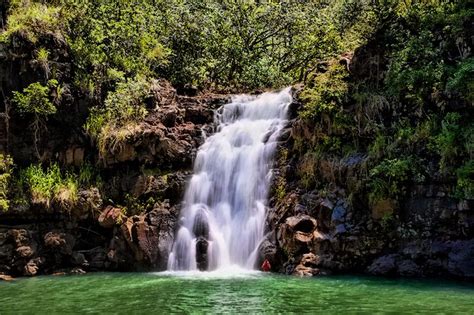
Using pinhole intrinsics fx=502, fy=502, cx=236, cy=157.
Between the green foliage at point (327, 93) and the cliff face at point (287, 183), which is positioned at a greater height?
the green foliage at point (327, 93)

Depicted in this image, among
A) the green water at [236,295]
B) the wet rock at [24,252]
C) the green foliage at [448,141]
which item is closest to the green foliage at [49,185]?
the wet rock at [24,252]

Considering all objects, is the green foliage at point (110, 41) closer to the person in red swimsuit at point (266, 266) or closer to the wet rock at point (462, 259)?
the person in red swimsuit at point (266, 266)

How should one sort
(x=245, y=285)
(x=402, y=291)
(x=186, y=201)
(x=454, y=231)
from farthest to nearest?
(x=186, y=201)
(x=454, y=231)
(x=245, y=285)
(x=402, y=291)

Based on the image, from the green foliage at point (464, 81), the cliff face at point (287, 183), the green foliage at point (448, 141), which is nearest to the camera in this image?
the green foliage at point (448, 141)

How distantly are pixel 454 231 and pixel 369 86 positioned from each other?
5782 mm

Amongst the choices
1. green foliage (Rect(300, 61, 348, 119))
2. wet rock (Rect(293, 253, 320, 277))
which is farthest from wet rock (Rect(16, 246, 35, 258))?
green foliage (Rect(300, 61, 348, 119))

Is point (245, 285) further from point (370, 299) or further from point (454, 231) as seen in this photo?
point (454, 231)

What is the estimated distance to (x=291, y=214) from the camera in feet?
55.2

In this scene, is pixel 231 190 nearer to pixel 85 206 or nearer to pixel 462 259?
pixel 85 206

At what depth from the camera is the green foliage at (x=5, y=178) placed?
18686 millimetres

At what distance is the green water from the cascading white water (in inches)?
75.6

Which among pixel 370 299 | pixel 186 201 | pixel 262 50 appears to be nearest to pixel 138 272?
pixel 186 201

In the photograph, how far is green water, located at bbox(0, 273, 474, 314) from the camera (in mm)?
10438

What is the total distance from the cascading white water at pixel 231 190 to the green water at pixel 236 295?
1921mm
